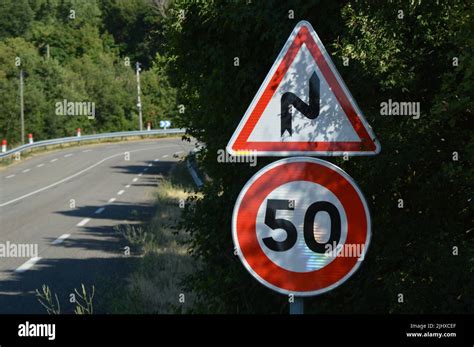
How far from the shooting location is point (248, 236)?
362 centimetres

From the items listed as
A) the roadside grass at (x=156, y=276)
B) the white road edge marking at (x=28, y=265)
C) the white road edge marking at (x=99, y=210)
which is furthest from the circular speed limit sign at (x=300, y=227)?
the white road edge marking at (x=99, y=210)

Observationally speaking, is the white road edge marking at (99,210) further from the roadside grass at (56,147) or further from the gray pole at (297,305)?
the roadside grass at (56,147)

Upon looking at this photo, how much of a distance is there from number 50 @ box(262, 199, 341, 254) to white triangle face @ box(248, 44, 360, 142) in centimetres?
36

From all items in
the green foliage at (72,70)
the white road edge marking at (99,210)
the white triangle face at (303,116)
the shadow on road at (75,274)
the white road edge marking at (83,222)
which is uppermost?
the green foliage at (72,70)

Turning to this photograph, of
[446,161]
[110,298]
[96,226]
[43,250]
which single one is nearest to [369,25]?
[446,161]

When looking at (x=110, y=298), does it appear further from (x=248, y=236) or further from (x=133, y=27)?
(x=133, y=27)

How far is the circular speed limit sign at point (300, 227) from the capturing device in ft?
11.7

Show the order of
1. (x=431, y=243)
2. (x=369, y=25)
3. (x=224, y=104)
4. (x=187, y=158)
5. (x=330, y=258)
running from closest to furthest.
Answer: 1. (x=330, y=258)
2. (x=431, y=243)
3. (x=369, y=25)
4. (x=224, y=104)
5. (x=187, y=158)

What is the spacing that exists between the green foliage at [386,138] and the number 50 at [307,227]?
173cm

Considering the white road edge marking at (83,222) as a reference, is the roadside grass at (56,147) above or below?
above

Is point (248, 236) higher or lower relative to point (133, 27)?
lower

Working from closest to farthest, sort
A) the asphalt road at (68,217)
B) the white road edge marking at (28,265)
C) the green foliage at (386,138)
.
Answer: the green foliage at (386,138) → the asphalt road at (68,217) → the white road edge marking at (28,265)

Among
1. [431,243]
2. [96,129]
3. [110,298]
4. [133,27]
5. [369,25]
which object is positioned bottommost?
[110,298]

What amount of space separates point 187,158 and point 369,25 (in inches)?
117
